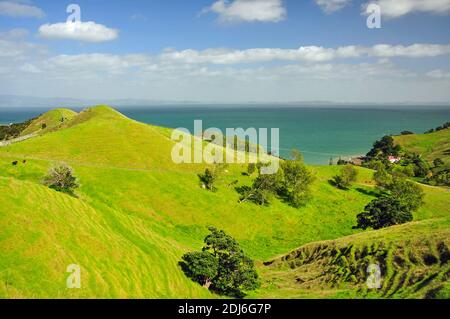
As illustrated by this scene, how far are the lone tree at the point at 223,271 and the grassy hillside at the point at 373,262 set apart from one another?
285 cm

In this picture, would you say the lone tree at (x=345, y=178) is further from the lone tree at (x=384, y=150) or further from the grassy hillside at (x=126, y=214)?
the lone tree at (x=384, y=150)

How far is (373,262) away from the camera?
152ft

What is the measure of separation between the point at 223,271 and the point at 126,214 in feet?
78.6

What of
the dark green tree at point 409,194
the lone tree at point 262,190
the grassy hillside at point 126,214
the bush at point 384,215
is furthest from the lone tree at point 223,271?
the dark green tree at point 409,194

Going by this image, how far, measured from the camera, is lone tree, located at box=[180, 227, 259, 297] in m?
46.3

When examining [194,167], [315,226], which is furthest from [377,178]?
[194,167]

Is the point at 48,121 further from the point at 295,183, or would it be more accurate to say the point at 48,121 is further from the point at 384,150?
the point at 384,150

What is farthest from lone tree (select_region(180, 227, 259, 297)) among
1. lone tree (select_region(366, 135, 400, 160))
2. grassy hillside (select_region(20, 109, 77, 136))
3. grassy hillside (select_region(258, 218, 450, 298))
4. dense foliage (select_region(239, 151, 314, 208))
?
lone tree (select_region(366, 135, 400, 160))

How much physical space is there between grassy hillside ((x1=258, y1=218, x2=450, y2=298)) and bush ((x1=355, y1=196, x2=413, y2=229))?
699 inches
